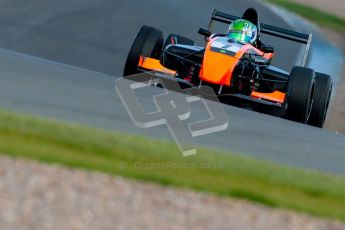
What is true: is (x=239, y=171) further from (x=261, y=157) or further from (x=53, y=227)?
(x=53, y=227)

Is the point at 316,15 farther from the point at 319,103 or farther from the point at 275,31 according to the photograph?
the point at 319,103

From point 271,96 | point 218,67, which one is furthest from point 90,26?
point 271,96

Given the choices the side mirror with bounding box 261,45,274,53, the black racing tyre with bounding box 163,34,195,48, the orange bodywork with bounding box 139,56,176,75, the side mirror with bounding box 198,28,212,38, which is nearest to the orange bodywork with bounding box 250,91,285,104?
the orange bodywork with bounding box 139,56,176,75

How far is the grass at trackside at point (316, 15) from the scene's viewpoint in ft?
61.1

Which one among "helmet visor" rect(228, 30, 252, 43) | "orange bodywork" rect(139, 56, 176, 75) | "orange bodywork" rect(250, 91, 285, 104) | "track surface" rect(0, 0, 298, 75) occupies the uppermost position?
"helmet visor" rect(228, 30, 252, 43)

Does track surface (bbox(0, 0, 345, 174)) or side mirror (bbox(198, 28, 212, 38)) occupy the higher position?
side mirror (bbox(198, 28, 212, 38))

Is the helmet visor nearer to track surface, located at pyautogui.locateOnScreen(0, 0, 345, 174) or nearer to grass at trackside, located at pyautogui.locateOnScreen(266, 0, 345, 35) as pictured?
track surface, located at pyautogui.locateOnScreen(0, 0, 345, 174)

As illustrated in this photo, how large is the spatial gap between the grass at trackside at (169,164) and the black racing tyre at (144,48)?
345cm

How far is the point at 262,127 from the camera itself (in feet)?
23.2

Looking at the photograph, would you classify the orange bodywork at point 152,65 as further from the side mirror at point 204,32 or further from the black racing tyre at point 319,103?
the black racing tyre at point 319,103

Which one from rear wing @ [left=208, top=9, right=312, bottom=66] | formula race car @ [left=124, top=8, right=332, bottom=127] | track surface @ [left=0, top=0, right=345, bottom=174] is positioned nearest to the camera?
track surface @ [left=0, top=0, right=345, bottom=174]

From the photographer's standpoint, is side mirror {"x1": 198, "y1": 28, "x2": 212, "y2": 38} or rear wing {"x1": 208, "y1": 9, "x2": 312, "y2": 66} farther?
side mirror {"x1": 198, "y1": 28, "x2": 212, "y2": 38}

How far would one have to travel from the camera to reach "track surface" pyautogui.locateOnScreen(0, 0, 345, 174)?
6246 mm

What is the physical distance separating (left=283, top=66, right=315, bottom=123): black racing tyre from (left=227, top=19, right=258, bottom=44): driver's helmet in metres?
1.64
